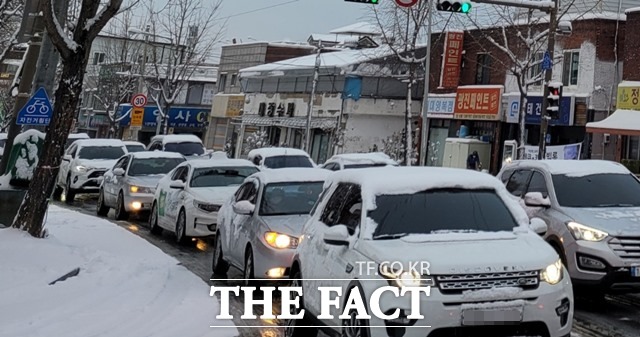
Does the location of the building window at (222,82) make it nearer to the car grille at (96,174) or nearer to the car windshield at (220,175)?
the car grille at (96,174)

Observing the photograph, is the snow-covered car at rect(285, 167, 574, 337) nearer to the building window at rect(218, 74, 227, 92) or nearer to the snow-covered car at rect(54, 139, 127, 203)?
the snow-covered car at rect(54, 139, 127, 203)

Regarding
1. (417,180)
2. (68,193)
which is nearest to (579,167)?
(417,180)

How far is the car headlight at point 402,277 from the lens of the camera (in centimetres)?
532

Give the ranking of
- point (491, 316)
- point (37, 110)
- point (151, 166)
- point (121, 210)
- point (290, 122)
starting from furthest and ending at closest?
1. point (290, 122)
2. point (151, 166)
3. point (121, 210)
4. point (37, 110)
5. point (491, 316)

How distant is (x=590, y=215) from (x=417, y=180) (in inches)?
151

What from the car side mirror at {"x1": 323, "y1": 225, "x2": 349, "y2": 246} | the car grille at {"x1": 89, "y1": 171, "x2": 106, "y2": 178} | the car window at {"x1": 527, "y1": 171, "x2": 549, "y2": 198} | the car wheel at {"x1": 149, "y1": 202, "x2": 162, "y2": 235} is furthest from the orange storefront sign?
the car side mirror at {"x1": 323, "y1": 225, "x2": 349, "y2": 246}

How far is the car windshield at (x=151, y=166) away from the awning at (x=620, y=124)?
14.7 meters

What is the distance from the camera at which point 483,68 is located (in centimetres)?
3497

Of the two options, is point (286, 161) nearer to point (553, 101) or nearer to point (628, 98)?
point (553, 101)

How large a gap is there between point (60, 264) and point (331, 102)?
1347 inches

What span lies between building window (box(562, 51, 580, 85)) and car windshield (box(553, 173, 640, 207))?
20.7 meters

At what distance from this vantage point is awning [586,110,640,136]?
82.4 feet

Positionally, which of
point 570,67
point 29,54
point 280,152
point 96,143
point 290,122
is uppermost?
point 570,67

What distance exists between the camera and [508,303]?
5305 millimetres
